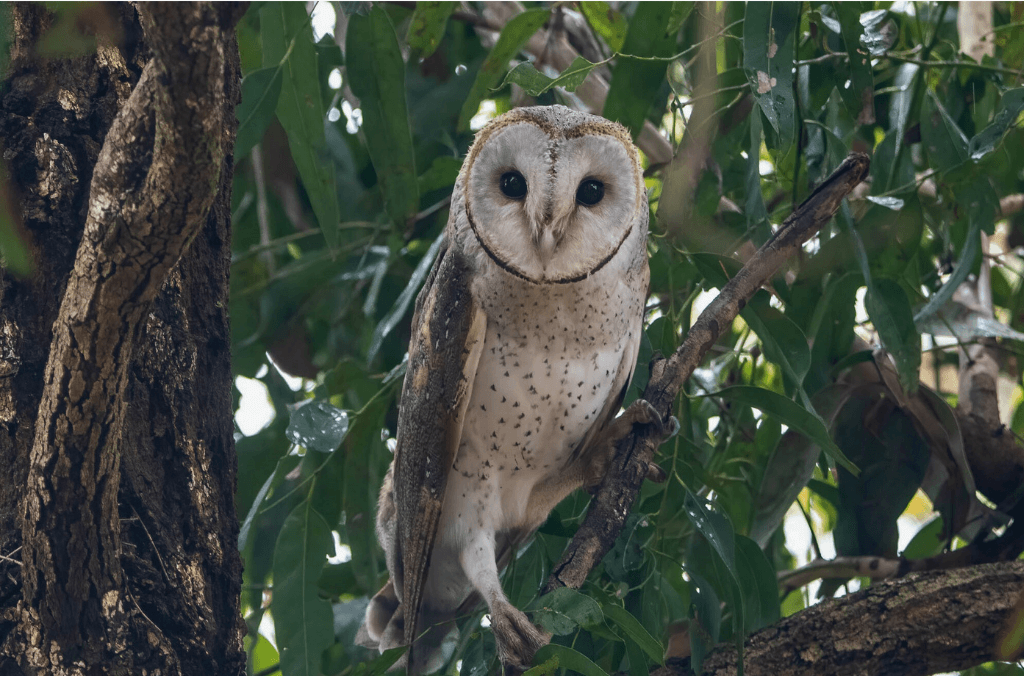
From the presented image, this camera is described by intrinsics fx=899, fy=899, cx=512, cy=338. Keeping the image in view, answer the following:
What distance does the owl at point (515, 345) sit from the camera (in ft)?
5.12

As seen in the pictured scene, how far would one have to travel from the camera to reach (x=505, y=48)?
5.82 feet

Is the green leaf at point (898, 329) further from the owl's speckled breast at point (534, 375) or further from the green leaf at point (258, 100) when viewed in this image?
the green leaf at point (258, 100)

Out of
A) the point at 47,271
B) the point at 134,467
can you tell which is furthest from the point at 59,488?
the point at 47,271

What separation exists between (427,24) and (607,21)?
1.26ft

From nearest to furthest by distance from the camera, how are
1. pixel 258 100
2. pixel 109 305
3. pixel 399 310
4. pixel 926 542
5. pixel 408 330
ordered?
pixel 109 305, pixel 258 100, pixel 399 310, pixel 926 542, pixel 408 330

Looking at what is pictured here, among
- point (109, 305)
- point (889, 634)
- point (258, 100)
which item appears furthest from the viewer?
point (258, 100)

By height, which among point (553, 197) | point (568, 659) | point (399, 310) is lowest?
point (568, 659)

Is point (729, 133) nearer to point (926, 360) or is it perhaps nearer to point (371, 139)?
point (371, 139)

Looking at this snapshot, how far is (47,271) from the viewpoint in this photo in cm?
117

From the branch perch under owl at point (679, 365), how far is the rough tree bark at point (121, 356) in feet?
1.68

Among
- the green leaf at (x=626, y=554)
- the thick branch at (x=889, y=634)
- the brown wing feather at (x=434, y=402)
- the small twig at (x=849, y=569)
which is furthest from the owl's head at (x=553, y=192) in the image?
the small twig at (x=849, y=569)

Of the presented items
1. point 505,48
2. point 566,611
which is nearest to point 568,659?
point 566,611

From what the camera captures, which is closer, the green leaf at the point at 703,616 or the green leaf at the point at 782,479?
the green leaf at the point at 703,616

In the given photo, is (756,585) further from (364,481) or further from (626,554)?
(364,481)
